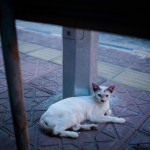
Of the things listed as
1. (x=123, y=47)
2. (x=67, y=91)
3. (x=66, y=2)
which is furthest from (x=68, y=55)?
(x=123, y=47)

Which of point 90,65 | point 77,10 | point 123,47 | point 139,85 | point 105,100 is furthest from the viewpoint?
point 123,47

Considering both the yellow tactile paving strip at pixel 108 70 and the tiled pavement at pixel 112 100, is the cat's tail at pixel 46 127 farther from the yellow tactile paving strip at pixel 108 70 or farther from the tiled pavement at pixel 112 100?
the yellow tactile paving strip at pixel 108 70

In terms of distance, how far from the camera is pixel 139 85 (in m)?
5.36

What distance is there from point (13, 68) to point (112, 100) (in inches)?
125

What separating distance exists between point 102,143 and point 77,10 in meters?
2.54

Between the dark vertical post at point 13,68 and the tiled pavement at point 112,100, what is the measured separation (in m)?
1.06

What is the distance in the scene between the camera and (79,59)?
12.3 feet

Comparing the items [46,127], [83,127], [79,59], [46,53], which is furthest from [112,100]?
[46,53]

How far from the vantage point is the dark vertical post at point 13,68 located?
166 centimetres

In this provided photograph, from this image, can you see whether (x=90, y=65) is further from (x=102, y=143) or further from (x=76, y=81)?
(x=102, y=143)

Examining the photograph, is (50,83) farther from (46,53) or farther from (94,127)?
(46,53)

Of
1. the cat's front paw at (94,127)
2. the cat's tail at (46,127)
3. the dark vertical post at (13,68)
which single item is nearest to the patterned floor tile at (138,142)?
the cat's front paw at (94,127)

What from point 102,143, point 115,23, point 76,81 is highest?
point 115,23

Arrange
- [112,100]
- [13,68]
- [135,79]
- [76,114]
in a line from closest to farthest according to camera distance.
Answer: [13,68] → [76,114] → [112,100] → [135,79]
